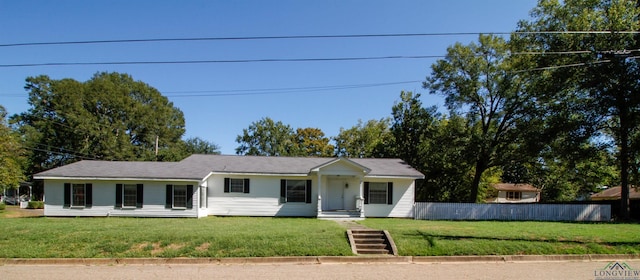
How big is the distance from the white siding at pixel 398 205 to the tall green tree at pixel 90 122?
2752 centimetres

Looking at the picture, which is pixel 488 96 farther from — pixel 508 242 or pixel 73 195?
pixel 73 195

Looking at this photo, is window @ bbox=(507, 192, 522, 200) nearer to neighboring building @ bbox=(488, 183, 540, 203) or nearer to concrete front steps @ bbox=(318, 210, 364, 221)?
neighboring building @ bbox=(488, 183, 540, 203)

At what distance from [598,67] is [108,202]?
29.1m

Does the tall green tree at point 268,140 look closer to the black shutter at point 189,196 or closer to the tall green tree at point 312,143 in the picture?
the tall green tree at point 312,143

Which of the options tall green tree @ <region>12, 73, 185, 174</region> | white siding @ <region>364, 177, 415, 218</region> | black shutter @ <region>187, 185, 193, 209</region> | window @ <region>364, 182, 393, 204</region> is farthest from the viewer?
tall green tree @ <region>12, 73, 185, 174</region>

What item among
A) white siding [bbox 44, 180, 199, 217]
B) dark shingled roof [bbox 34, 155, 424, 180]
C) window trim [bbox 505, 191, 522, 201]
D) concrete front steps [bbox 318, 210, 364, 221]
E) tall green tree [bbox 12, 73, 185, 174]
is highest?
tall green tree [bbox 12, 73, 185, 174]

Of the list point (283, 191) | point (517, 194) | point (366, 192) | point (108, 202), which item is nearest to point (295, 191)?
point (283, 191)

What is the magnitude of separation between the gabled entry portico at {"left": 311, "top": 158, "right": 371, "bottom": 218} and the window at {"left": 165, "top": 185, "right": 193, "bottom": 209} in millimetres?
6893

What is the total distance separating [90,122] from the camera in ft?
139

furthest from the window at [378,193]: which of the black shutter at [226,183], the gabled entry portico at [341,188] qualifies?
the black shutter at [226,183]

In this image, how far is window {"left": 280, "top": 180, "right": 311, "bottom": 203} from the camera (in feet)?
72.1

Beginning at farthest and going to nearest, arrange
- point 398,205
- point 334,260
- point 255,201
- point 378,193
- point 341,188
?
point 341,188 → point 378,193 → point 398,205 → point 255,201 → point 334,260

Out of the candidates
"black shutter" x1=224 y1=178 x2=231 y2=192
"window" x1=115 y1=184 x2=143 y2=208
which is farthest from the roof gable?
"window" x1=115 y1=184 x2=143 y2=208

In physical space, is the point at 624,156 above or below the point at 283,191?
above
